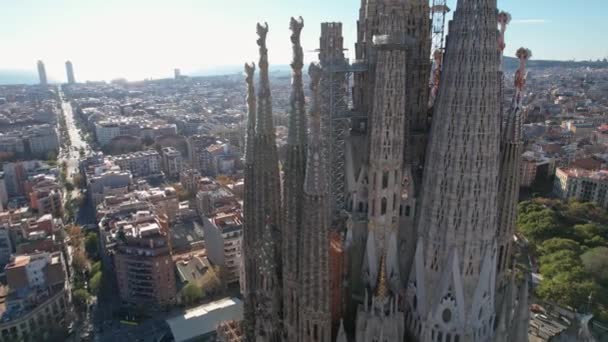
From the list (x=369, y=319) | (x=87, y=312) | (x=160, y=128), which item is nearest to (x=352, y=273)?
(x=369, y=319)

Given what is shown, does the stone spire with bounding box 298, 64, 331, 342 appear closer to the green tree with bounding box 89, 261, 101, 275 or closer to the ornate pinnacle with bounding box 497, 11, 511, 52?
the ornate pinnacle with bounding box 497, 11, 511, 52

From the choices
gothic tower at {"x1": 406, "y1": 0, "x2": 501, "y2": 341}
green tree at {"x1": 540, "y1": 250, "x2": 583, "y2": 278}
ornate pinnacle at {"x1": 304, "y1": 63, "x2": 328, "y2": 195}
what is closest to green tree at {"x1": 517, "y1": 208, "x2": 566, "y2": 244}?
green tree at {"x1": 540, "y1": 250, "x2": 583, "y2": 278}

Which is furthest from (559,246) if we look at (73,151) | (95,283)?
(73,151)

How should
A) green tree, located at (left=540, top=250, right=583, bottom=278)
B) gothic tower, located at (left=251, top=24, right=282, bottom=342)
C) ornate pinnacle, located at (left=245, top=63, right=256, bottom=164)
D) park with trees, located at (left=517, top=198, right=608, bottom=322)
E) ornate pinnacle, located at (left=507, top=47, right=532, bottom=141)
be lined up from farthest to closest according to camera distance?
green tree, located at (left=540, top=250, right=583, bottom=278)
park with trees, located at (left=517, top=198, right=608, bottom=322)
ornate pinnacle, located at (left=245, top=63, right=256, bottom=164)
gothic tower, located at (left=251, top=24, right=282, bottom=342)
ornate pinnacle, located at (left=507, top=47, right=532, bottom=141)

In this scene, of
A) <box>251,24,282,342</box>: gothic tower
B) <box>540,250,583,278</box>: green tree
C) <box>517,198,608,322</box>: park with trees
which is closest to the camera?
<box>251,24,282,342</box>: gothic tower

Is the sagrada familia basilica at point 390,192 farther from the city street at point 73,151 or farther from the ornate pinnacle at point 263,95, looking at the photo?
the city street at point 73,151

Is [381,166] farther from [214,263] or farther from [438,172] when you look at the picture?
[214,263]
